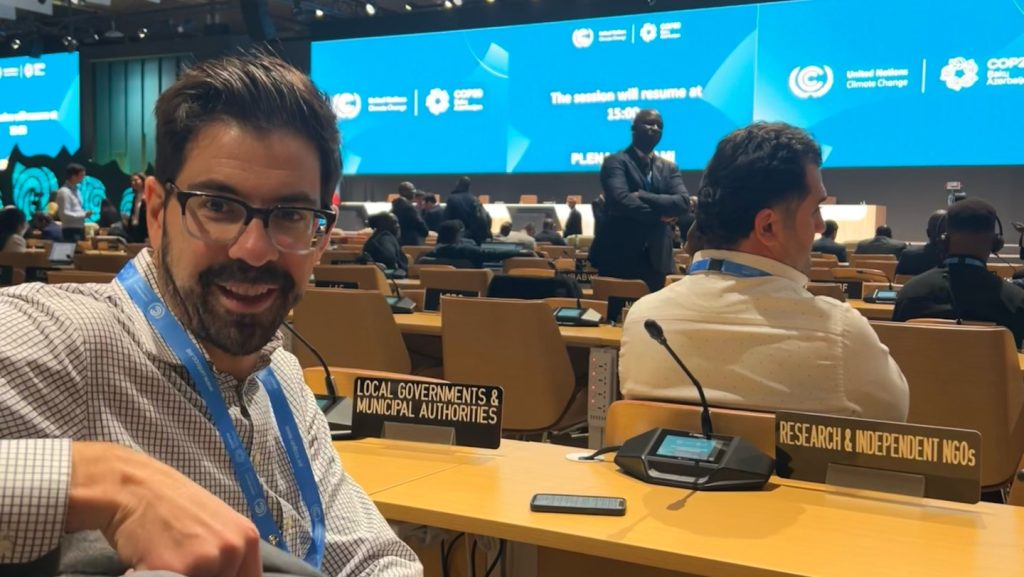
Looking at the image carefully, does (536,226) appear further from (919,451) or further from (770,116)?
(919,451)

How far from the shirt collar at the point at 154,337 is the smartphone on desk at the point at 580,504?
502 millimetres

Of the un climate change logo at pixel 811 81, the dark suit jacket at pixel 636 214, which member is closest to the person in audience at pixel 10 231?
the dark suit jacket at pixel 636 214

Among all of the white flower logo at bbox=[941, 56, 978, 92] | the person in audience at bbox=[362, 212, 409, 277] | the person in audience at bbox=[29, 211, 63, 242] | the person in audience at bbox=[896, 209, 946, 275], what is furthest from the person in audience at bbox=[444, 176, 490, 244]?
the white flower logo at bbox=[941, 56, 978, 92]

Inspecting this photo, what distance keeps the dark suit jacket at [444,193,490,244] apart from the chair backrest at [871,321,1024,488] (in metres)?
5.92

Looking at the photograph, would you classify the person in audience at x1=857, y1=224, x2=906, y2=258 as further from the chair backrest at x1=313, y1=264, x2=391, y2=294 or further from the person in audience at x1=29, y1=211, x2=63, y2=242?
the person in audience at x1=29, y1=211, x2=63, y2=242

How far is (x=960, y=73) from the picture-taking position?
36.6 feet

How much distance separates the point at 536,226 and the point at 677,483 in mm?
12599

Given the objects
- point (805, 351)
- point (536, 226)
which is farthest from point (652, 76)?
point (805, 351)

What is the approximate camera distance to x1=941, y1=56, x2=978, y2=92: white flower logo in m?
11.1

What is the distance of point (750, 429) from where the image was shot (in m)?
1.77

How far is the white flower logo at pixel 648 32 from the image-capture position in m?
12.7

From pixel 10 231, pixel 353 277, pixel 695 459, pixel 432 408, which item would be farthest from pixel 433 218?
pixel 695 459

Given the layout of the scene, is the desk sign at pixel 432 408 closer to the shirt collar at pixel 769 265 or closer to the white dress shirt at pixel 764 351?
the white dress shirt at pixel 764 351

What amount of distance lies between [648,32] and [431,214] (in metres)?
3.83
